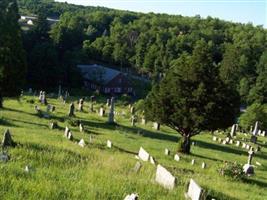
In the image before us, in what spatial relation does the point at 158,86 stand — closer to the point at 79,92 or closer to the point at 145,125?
the point at 145,125

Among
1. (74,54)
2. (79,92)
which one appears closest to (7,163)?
(79,92)

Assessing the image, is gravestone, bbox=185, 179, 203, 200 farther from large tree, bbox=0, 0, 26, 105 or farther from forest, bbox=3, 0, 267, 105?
forest, bbox=3, 0, 267, 105

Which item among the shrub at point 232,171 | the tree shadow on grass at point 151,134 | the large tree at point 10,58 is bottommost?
the tree shadow on grass at point 151,134

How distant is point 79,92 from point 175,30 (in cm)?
6083

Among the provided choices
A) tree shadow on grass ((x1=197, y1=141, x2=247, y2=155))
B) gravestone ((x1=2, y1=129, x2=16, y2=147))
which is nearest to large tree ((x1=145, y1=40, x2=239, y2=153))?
tree shadow on grass ((x1=197, y1=141, x2=247, y2=155))

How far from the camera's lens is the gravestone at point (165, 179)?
11336 mm

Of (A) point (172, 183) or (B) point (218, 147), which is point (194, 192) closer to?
(A) point (172, 183)

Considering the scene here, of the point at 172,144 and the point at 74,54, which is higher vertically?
the point at 74,54

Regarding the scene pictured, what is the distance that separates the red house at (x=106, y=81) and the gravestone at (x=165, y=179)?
73.6 m

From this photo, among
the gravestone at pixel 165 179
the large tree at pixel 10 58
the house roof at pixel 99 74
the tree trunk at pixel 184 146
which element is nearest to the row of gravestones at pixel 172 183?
the gravestone at pixel 165 179

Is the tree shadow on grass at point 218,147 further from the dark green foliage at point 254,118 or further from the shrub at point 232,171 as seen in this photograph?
the dark green foliage at point 254,118

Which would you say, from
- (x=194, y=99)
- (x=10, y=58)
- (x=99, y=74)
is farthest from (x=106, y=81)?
(x=194, y=99)

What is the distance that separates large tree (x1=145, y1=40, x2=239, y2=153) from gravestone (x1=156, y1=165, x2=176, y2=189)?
15.8 metres

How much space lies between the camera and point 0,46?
36469 millimetres
